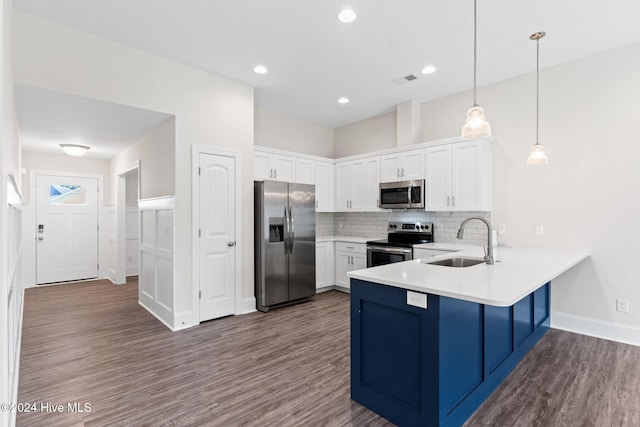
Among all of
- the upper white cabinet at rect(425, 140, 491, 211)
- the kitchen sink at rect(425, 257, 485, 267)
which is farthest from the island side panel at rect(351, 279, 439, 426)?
the upper white cabinet at rect(425, 140, 491, 211)

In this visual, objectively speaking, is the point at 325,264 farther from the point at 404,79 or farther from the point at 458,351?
the point at 458,351

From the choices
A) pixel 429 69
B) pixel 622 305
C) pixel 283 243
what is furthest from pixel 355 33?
pixel 622 305

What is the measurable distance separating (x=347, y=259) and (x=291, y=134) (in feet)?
8.05

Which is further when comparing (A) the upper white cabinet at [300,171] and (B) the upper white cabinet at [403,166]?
(A) the upper white cabinet at [300,171]

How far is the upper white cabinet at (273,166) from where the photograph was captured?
4.79 m

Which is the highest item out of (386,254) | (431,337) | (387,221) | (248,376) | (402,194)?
(402,194)

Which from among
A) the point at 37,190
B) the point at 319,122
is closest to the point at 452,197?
the point at 319,122

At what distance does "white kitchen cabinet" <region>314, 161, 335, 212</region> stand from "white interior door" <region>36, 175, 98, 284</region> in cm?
472

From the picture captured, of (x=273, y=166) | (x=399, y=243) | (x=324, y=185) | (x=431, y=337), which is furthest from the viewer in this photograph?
(x=324, y=185)

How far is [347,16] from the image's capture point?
2879mm

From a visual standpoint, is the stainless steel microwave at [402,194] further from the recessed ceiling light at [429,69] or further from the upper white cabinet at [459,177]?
the recessed ceiling light at [429,69]

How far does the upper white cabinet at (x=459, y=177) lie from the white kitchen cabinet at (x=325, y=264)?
179 centimetres

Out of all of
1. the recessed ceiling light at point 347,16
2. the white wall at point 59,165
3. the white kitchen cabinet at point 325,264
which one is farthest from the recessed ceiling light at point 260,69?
the white wall at point 59,165

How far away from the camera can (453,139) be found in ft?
14.1
